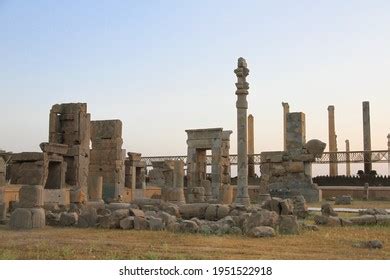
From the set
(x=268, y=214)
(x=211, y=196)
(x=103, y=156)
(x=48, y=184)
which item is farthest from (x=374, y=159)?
(x=268, y=214)

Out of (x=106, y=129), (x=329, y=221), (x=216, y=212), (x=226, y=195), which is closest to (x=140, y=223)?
(x=216, y=212)

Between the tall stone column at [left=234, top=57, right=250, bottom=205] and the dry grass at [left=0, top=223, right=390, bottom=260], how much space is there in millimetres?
5475

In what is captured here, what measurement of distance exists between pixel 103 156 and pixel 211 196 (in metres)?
6.36

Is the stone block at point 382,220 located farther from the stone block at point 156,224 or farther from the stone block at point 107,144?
the stone block at point 107,144

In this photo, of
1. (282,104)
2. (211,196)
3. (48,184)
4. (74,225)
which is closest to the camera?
(74,225)

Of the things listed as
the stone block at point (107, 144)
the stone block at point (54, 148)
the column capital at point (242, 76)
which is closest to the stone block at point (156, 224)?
the column capital at point (242, 76)

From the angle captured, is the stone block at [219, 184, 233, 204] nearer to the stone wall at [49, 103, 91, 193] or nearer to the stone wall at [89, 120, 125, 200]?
the stone wall at [89, 120, 125, 200]

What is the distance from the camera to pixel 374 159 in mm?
38562

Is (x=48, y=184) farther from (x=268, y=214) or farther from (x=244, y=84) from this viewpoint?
(x=268, y=214)

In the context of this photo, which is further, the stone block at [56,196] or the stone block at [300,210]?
the stone block at [56,196]

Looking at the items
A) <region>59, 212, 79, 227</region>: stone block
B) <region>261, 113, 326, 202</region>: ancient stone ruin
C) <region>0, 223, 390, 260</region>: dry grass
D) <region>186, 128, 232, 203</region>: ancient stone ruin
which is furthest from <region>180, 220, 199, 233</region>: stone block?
<region>186, 128, 232, 203</region>: ancient stone ruin

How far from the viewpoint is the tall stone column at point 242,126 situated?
669 inches

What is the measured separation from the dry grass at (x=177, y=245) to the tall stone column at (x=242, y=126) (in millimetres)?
5475
